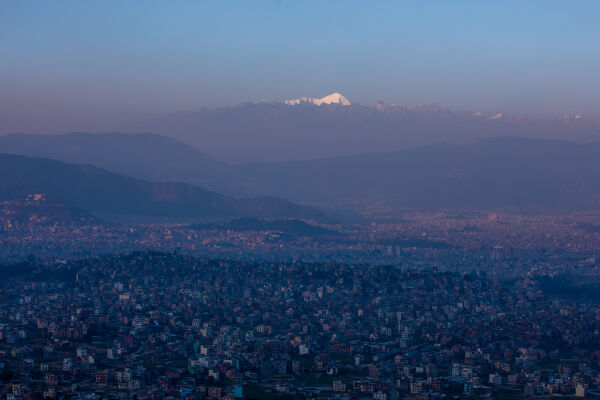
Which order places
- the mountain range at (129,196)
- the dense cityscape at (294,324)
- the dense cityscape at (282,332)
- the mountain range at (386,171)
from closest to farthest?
the dense cityscape at (282,332) → the dense cityscape at (294,324) → the mountain range at (129,196) → the mountain range at (386,171)

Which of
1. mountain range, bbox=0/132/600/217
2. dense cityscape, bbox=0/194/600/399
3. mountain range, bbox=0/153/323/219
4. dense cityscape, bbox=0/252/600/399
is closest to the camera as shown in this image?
dense cityscape, bbox=0/252/600/399

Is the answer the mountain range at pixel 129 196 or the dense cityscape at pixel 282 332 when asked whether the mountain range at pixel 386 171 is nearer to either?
the mountain range at pixel 129 196

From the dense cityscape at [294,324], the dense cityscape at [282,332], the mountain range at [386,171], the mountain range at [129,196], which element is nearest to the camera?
the dense cityscape at [282,332]

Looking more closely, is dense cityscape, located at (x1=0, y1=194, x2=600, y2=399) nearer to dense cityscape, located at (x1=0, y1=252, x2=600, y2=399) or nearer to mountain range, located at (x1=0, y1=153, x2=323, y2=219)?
dense cityscape, located at (x1=0, y1=252, x2=600, y2=399)

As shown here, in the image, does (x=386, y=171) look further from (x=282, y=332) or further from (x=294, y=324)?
(x=282, y=332)

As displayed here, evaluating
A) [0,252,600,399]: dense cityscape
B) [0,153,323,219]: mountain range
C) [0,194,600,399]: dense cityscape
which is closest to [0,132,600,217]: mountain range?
[0,153,323,219]: mountain range

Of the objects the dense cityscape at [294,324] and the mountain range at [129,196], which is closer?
the dense cityscape at [294,324]

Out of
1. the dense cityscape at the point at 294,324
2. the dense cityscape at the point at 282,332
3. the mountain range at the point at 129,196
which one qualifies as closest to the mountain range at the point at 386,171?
the mountain range at the point at 129,196

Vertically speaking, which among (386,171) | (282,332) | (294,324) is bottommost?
(282,332)

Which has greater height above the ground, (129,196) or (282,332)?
(129,196)

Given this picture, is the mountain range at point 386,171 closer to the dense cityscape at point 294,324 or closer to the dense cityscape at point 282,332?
the dense cityscape at point 294,324

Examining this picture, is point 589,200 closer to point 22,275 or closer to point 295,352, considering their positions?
point 22,275

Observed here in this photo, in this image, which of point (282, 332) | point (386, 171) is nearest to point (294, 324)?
point (282, 332)

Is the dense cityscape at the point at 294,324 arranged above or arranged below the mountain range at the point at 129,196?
below
